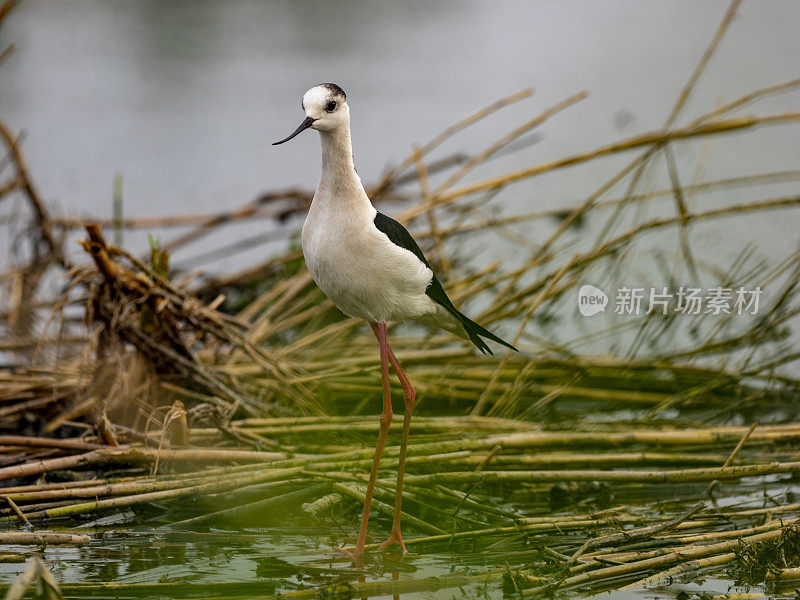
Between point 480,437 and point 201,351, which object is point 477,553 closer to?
point 480,437

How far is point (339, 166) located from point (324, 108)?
17 centimetres

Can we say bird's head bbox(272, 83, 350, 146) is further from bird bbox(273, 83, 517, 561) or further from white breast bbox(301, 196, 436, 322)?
white breast bbox(301, 196, 436, 322)

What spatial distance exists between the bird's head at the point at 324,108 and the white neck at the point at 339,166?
3 cm

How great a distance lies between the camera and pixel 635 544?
2943mm

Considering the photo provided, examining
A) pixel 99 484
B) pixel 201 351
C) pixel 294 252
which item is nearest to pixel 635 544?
pixel 99 484

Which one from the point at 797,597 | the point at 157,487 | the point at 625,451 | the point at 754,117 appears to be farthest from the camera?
the point at 754,117

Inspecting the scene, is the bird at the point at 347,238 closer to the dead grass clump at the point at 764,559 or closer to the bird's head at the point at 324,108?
the bird's head at the point at 324,108

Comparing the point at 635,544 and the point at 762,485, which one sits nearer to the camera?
the point at 635,544

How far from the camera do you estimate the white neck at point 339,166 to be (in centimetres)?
266

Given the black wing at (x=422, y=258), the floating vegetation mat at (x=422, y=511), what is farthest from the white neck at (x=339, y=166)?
the floating vegetation mat at (x=422, y=511)

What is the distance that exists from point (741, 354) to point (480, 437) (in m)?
1.77

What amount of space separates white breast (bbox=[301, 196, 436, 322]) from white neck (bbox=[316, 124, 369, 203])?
0.08 ft

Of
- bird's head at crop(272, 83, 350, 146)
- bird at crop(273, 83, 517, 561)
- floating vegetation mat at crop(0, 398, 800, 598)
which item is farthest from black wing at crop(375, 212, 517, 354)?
floating vegetation mat at crop(0, 398, 800, 598)

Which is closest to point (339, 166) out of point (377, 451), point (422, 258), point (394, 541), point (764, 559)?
point (422, 258)
